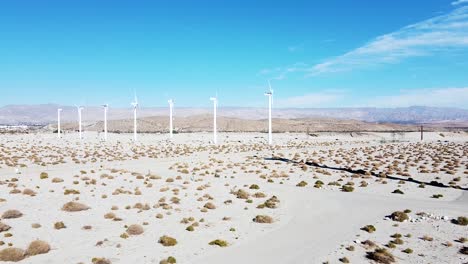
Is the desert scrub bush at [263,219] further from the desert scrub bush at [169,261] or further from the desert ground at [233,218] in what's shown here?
the desert scrub bush at [169,261]

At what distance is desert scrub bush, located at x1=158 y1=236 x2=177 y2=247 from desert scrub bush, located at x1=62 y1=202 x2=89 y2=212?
9.12 meters

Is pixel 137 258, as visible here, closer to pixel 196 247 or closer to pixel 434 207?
pixel 196 247

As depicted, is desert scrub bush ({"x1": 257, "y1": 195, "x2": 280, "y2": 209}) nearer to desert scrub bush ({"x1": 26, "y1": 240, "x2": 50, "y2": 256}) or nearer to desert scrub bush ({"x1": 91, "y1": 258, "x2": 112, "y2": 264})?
desert scrub bush ({"x1": 91, "y1": 258, "x2": 112, "y2": 264})

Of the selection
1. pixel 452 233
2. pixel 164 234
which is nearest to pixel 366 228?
pixel 452 233

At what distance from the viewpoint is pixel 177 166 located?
5369cm

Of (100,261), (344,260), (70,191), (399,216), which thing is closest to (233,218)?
(344,260)

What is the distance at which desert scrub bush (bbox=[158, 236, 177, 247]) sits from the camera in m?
19.4

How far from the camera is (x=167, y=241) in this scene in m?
19.5

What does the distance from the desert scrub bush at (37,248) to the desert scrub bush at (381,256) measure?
46.9 feet

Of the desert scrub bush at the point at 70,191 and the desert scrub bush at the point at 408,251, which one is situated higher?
the desert scrub bush at the point at 408,251

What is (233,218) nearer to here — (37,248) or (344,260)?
(344,260)

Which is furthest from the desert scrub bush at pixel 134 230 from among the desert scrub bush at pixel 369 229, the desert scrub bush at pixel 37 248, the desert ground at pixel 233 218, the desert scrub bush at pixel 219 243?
the desert scrub bush at pixel 369 229

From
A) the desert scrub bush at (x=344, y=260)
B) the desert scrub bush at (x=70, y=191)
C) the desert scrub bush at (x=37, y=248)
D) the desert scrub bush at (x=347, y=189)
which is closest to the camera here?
the desert scrub bush at (x=344, y=260)

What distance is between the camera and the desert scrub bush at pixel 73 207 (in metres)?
26.2
